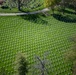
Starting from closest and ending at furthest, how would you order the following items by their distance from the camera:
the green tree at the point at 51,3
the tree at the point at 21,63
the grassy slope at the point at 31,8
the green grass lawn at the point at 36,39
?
the tree at the point at 21,63
the green grass lawn at the point at 36,39
the green tree at the point at 51,3
the grassy slope at the point at 31,8

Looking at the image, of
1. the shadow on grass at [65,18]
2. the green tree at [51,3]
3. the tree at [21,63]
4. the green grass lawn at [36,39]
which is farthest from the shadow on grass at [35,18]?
the tree at [21,63]

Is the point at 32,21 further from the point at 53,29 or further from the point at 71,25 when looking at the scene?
the point at 71,25

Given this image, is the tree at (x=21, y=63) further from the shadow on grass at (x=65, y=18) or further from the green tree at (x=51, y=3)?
the green tree at (x=51, y=3)

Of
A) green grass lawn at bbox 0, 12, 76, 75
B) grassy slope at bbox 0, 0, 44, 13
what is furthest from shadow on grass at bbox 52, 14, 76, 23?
grassy slope at bbox 0, 0, 44, 13

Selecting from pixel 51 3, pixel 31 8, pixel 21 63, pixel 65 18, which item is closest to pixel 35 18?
Answer: pixel 51 3

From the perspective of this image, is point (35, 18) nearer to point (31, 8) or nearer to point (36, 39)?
point (31, 8)

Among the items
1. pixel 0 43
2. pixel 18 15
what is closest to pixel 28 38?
pixel 0 43

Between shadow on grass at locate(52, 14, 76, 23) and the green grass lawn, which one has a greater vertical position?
shadow on grass at locate(52, 14, 76, 23)

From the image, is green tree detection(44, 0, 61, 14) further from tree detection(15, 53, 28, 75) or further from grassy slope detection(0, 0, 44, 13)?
tree detection(15, 53, 28, 75)
